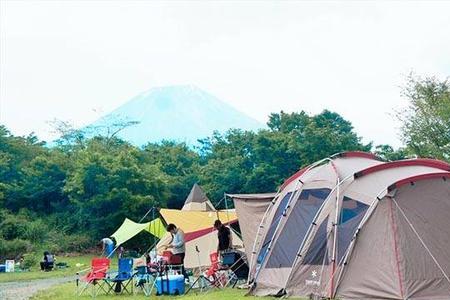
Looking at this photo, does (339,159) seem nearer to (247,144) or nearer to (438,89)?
(438,89)

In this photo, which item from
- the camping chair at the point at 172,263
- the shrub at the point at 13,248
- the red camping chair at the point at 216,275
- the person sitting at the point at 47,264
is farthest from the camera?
the shrub at the point at 13,248

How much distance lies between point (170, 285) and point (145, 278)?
3.87ft

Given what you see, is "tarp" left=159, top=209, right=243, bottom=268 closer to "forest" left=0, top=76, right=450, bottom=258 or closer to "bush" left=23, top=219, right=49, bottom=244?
"forest" left=0, top=76, right=450, bottom=258

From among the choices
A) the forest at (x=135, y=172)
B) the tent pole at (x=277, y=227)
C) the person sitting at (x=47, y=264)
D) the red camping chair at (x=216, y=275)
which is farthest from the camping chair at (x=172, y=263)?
the forest at (x=135, y=172)

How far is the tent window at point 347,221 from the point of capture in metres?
9.45

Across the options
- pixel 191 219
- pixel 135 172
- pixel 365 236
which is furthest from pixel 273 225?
pixel 135 172

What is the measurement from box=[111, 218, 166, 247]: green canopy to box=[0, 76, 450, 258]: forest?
1066 centimetres

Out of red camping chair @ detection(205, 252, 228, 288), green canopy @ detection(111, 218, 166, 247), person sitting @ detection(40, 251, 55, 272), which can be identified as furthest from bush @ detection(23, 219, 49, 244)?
red camping chair @ detection(205, 252, 228, 288)

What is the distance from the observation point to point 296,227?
411 inches

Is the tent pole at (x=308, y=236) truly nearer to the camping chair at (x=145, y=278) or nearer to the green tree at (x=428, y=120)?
the camping chair at (x=145, y=278)

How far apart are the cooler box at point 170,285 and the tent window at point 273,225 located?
1811 mm

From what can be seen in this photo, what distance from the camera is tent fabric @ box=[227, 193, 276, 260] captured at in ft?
41.1

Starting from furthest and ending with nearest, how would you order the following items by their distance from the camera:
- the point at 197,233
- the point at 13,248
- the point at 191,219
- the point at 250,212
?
the point at 13,248 → the point at 191,219 → the point at 197,233 → the point at 250,212

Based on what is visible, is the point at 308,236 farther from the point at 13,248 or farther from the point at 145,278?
the point at 13,248
